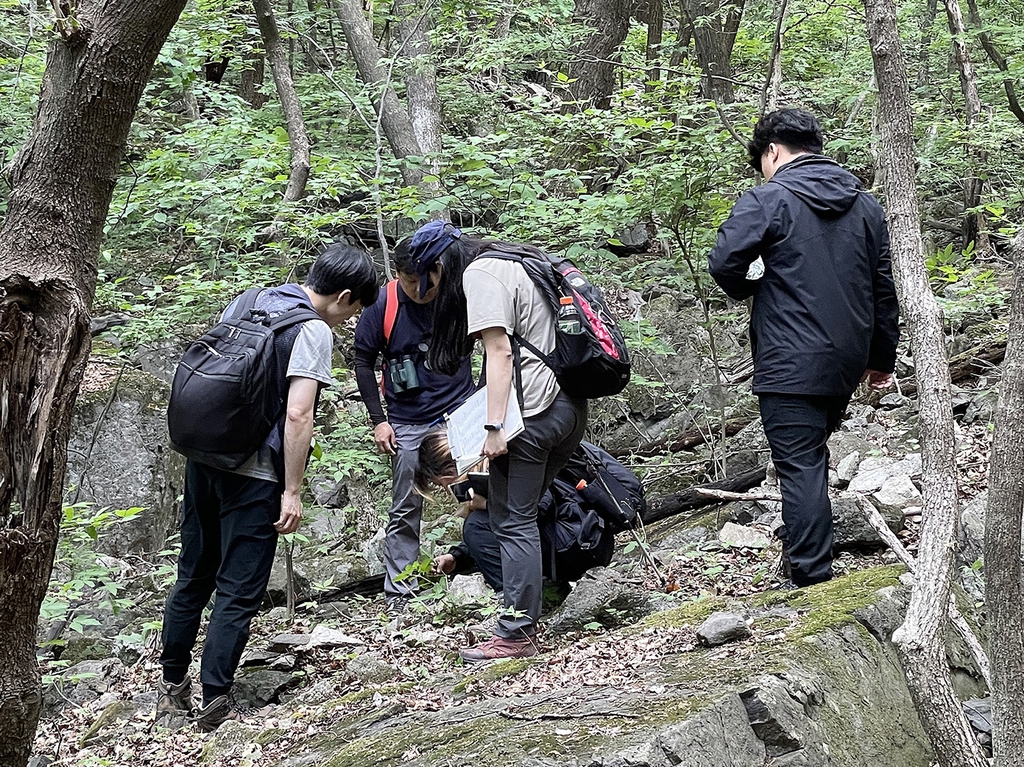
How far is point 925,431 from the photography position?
258 cm

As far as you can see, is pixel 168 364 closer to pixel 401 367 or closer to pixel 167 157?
pixel 167 157

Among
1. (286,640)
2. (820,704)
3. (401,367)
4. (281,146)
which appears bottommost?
(286,640)

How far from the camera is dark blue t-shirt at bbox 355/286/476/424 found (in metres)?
5.72

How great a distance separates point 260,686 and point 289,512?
101 centimetres

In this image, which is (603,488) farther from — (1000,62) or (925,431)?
(1000,62)

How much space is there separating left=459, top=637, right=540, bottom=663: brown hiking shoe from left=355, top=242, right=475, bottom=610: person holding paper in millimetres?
1574

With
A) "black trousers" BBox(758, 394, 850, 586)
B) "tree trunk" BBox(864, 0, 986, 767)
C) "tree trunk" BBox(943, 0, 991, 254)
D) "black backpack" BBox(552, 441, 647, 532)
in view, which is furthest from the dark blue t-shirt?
"tree trunk" BBox(943, 0, 991, 254)

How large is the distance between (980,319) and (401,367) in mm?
5172

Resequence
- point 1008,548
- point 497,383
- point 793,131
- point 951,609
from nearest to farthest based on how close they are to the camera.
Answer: point 1008,548, point 951,609, point 497,383, point 793,131

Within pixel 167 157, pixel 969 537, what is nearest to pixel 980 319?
pixel 969 537

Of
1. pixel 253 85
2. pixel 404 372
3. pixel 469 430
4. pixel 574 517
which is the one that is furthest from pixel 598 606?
pixel 253 85

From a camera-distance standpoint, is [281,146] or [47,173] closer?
[47,173]

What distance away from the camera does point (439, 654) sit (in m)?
4.53

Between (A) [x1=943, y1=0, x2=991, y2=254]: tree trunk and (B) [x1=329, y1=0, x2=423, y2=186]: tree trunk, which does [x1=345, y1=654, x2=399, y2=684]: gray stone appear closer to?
(B) [x1=329, y1=0, x2=423, y2=186]: tree trunk
